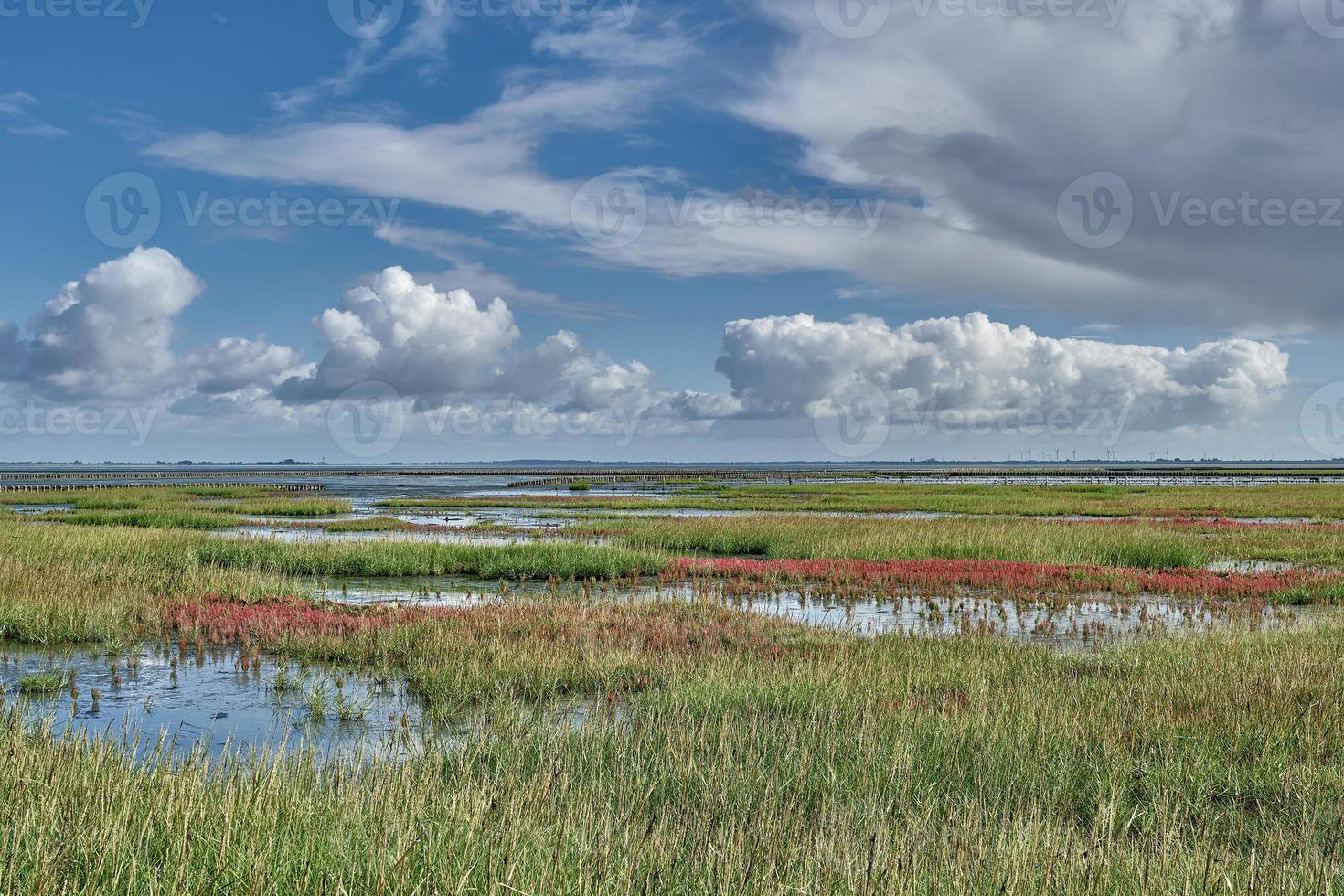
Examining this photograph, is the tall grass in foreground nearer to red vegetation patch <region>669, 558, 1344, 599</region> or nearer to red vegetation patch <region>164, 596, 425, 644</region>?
red vegetation patch <region>164, 596, 425, 644</region>

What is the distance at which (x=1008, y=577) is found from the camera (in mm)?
25406

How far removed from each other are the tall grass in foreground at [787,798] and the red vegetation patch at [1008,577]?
1193 centimetres

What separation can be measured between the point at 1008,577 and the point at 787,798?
19802 mm

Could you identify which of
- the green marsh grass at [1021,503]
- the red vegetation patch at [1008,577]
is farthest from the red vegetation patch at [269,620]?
the green marsh grass at [1021,503]

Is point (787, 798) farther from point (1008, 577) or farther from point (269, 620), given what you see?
point (1008, 577)

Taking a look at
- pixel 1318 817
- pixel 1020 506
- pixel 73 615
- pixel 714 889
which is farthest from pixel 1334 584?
pixel 1020 506

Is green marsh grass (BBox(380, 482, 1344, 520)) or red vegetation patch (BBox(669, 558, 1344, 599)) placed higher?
red vegetation patch (BBox(669, 558, 1344, 599))

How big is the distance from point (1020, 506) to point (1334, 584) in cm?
4067

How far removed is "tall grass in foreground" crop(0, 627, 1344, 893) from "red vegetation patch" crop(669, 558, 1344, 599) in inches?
470

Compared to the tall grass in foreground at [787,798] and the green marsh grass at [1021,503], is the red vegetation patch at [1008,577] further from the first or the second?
the green marsh grass at [1021,503]

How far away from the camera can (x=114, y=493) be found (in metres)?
73.5

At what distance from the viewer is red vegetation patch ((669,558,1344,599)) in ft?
78.8

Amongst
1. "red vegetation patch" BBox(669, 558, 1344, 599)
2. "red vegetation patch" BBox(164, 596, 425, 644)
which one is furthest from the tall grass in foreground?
"red vegetation patch" BBox(669, 558, 1344, 599)

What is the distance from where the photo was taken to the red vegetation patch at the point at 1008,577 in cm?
2402
